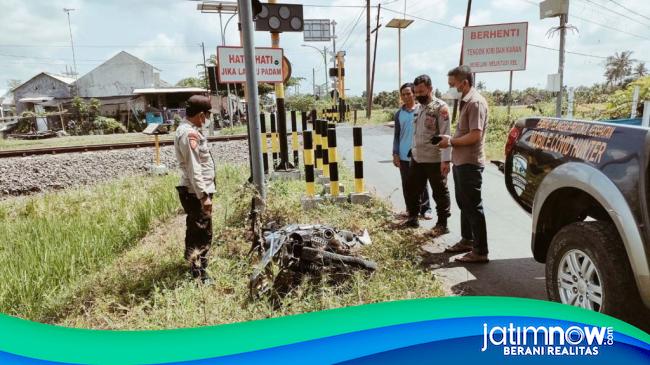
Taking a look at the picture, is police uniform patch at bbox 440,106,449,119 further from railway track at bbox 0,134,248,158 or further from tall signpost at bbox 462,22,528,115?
railway track at bbox 0,134,248,158

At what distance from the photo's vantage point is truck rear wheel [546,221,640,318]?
2.46 meters

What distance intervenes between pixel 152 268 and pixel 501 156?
31.1 ft

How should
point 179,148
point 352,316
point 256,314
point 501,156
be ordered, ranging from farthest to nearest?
1. point 501,156
2. point 179,148
3. point 256,314
4. point 352,316

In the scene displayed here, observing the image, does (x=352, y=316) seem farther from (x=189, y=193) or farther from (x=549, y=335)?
(x=189, y=193)

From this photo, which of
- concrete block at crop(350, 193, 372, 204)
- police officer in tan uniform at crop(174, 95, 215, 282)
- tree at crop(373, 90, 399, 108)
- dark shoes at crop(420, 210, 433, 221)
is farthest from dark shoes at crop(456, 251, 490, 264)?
tree at crop(373, 90, 399, 108)

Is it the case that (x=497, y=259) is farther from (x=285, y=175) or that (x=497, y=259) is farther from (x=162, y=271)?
(x=285, y=175)

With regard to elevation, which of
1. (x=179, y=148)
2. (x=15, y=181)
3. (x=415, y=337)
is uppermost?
(x=179, y=148)

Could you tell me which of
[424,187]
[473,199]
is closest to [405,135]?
[424,187]

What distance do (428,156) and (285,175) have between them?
381 cm

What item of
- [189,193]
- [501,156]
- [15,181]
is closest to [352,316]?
[189,193]

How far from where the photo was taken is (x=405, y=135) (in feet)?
19.1

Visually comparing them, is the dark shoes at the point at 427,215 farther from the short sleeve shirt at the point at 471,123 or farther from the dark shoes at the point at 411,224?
the short sleeve shirt at the point at 471,123

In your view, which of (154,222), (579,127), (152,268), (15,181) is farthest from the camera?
(15,181)

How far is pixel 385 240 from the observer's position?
15.8 ft
